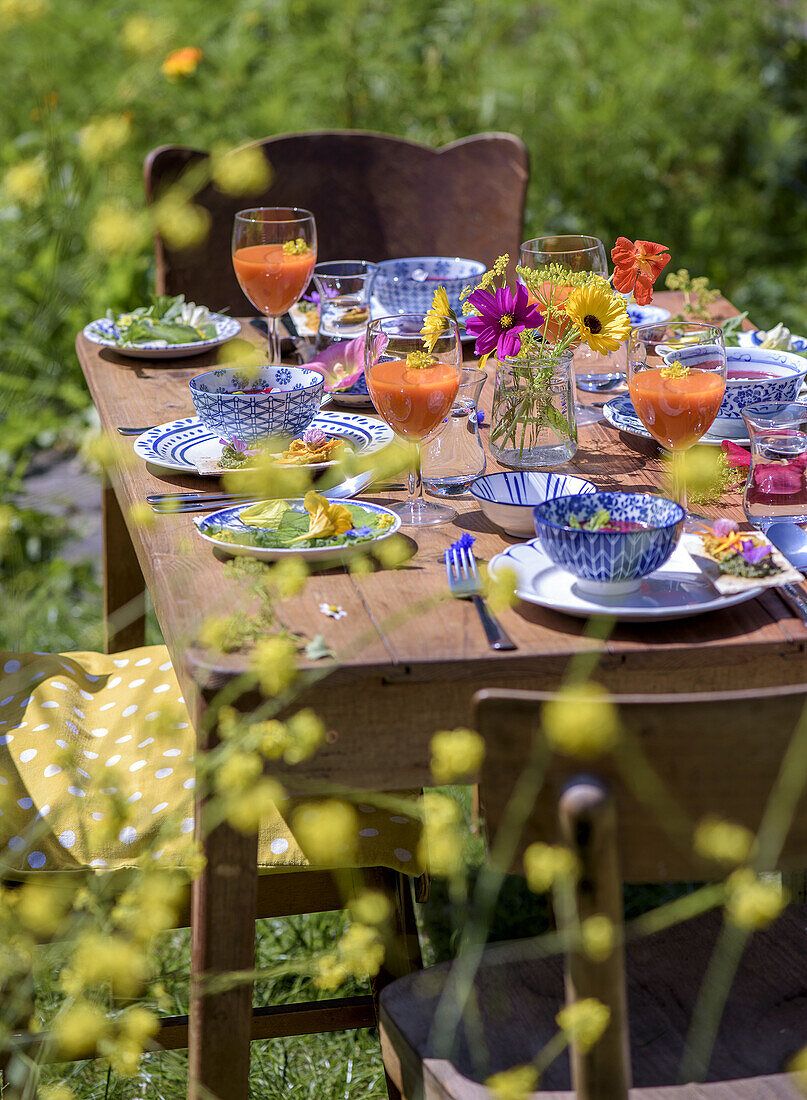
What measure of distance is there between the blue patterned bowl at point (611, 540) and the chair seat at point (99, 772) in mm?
462

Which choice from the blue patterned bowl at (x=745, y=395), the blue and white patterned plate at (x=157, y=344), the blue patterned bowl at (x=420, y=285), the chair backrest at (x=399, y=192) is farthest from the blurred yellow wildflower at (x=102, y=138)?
the chair backrest at (x=399, y=192)

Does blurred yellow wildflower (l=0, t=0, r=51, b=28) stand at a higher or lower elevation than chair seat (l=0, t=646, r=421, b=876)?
higher

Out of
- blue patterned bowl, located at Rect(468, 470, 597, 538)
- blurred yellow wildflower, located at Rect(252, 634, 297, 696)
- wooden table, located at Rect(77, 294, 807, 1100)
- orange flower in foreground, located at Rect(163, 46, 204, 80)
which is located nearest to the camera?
blurred yellow wildflower, located at Rect(252, 634, 297, 696)

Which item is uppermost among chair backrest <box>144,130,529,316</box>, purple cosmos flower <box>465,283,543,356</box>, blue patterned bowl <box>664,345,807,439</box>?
purple cosmos flower <box>465,283,543,356</box>

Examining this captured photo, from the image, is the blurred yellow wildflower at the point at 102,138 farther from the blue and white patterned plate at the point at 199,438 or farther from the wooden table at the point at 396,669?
the blue and white patterned plate at the point at 199,438

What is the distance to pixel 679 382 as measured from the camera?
147 cm

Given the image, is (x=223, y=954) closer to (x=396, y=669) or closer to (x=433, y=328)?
(x=396, y=669)

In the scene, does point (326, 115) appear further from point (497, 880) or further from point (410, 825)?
point (497, 880)

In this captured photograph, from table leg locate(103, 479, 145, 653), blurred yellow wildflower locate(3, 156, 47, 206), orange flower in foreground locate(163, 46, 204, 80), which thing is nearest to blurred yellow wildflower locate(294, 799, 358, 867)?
blurred yellow wildflower locate(3, 156, 47, 206)

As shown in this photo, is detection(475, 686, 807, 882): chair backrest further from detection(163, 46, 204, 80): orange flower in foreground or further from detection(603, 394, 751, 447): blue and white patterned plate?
detection(163, 46, 204, 80): orange flower in foreground

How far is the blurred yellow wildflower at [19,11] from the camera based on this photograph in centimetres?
111

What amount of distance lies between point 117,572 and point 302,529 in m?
1.18

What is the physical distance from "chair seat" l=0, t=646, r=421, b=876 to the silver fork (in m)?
0.34

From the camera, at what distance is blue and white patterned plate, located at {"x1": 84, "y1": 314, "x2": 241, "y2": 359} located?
214 centimetres
